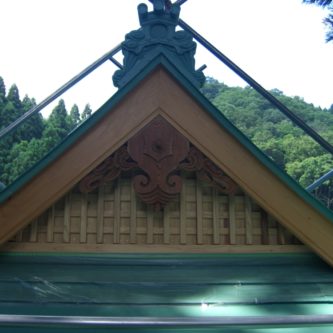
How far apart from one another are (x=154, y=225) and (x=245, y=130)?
43.4m

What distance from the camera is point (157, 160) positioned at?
324cm

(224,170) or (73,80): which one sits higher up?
(73,80)

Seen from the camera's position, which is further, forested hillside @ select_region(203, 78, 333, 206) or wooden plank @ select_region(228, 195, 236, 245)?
forested hillside @ select_region(203, 78, 333, 206)

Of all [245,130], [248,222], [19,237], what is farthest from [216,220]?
[245,130]

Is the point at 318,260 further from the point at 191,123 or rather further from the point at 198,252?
the point at 191,123

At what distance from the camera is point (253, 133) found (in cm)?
4675

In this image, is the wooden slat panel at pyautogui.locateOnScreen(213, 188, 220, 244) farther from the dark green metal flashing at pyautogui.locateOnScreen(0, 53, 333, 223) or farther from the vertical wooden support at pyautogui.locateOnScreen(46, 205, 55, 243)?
the vertical wooden support at pyautogui.locateOnScreen(46, 205, 55, 243)

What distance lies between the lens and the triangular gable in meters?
3.10

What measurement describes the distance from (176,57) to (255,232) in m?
1.50

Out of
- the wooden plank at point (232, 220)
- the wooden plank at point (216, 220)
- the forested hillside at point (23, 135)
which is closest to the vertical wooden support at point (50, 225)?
the wooden plank at point (216, 220)

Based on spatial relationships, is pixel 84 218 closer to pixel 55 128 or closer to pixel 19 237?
pixel 19 237

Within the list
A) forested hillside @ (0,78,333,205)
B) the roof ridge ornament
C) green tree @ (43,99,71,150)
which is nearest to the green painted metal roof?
the roof ridge ornament

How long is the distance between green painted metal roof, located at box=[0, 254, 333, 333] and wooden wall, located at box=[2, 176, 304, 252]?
0.08m

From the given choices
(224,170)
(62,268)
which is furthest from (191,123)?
(62,268)
